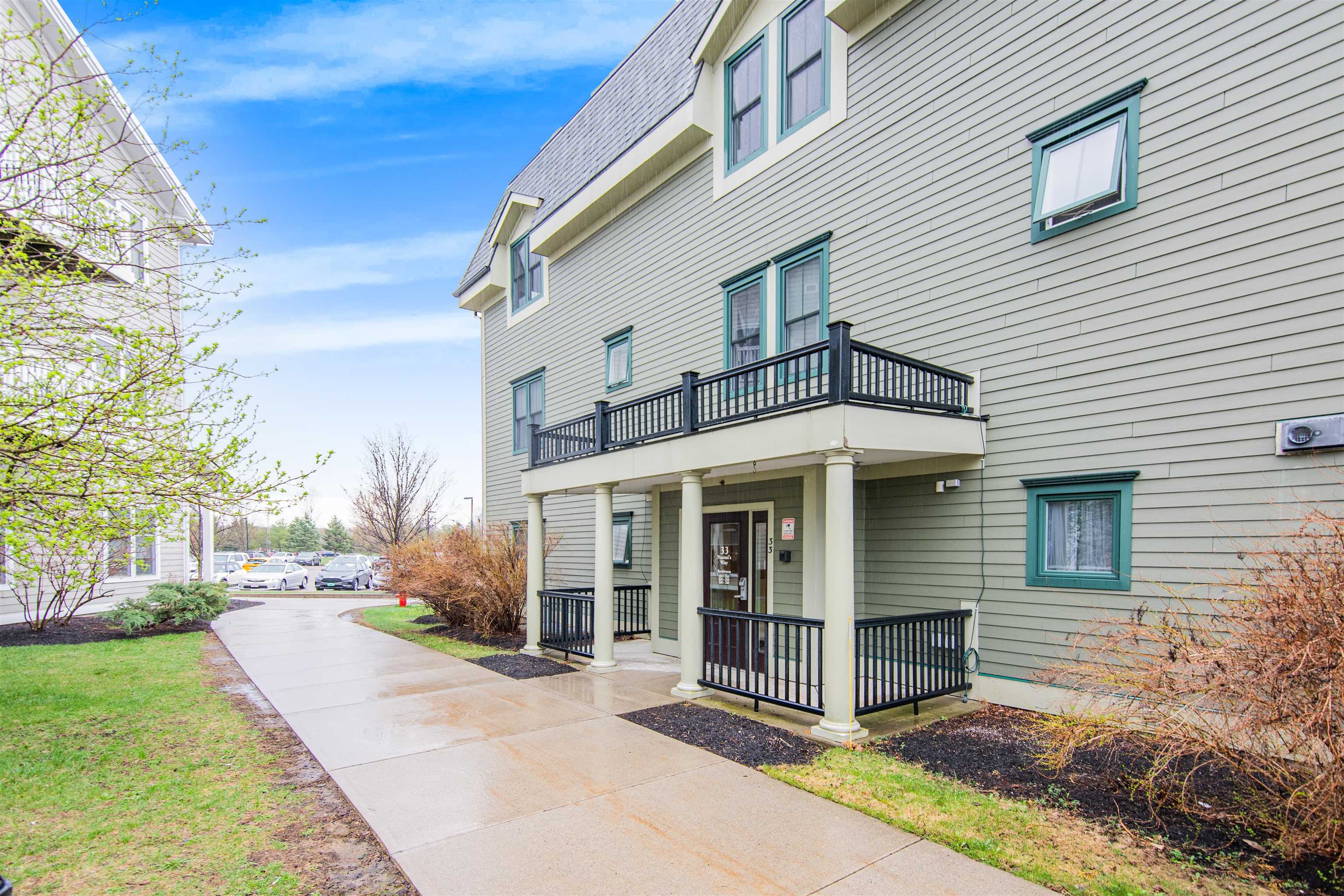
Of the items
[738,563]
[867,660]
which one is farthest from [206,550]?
[867,660]

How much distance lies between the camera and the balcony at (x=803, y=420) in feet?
20.2

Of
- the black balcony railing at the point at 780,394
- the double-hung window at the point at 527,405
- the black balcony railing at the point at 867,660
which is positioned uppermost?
the double-hung window at the point at 527,405

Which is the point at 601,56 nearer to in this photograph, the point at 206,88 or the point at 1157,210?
the point at 206,88

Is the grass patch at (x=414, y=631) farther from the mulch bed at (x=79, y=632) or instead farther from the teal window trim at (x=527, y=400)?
the teal window trim at (x=527, y=400)

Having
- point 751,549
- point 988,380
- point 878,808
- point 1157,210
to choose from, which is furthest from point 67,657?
point 1157,210

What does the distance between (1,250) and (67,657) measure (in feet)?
26.0

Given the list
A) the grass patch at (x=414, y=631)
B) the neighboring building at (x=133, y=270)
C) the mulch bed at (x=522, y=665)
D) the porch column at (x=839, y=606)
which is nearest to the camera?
A: the porch column at (x=839, y=606)

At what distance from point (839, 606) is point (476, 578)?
8.69 m

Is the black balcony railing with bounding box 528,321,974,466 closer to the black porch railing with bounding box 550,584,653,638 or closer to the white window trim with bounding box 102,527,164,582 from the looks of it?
the black porch railing with bounding box 550,584,653,638

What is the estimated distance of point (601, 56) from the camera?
29.3 meters

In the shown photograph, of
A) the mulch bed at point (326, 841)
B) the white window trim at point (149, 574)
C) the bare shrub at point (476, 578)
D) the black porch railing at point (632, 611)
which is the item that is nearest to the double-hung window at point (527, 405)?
the bare shrub at point (476, 578)

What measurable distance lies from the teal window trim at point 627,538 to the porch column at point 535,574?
198 centimetres

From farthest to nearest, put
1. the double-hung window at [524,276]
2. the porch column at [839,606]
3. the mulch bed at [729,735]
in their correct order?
the double-hung window at [524,276], the porch column at [839,606], the mulch bed at [729,735]

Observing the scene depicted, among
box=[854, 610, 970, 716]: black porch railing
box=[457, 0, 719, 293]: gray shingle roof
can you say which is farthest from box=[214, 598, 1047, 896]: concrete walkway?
box=[457, 0, 719, 293]: gray shingle roof
